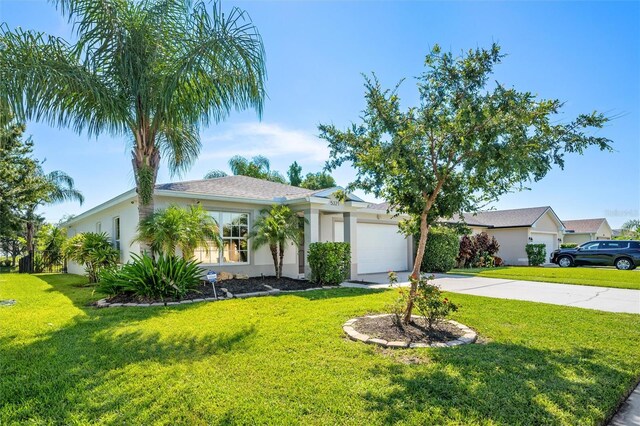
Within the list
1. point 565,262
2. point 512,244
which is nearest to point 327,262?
point 565,262

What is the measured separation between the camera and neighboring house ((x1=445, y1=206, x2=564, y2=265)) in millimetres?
22719

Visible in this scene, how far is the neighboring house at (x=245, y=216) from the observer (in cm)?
1159

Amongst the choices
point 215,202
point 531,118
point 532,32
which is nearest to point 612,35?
point 532,32

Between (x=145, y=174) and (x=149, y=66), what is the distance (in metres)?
2.49

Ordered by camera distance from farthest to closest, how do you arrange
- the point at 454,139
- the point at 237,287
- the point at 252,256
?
the point at 252,256 < the point at 237,287 < the point at 454,139

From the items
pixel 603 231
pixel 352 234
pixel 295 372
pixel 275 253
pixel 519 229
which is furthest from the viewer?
pixel 603 231

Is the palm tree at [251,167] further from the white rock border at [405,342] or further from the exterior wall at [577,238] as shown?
the exterior wall at [577,238]

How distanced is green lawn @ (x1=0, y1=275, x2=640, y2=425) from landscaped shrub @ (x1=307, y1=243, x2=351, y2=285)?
478 centimetres

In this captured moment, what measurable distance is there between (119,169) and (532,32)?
1157 centimetres

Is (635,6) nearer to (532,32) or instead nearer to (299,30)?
(532,32)

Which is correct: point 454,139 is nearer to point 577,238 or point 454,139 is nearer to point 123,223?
point 123,223

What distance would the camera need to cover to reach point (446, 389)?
346 centimetres

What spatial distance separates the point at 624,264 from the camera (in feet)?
60.1

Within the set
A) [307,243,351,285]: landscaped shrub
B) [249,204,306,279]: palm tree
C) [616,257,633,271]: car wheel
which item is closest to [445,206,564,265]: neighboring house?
[616,257,633,271]: car wheel
